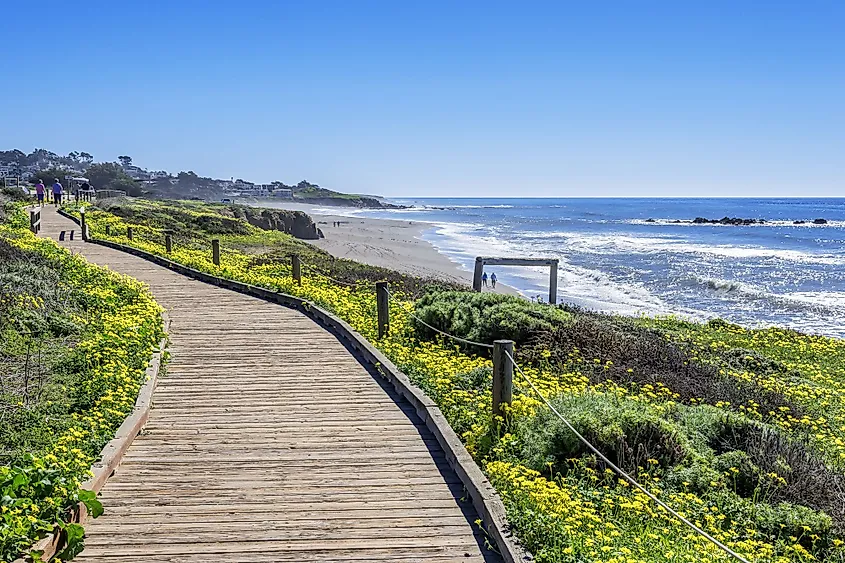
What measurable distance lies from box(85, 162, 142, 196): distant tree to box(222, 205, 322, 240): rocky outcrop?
33.4 m

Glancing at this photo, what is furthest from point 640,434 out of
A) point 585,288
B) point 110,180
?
point 110,180

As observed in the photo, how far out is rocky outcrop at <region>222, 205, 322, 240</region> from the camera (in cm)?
5803

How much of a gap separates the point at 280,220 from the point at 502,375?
5469cm

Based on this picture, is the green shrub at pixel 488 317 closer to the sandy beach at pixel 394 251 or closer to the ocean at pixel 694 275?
the ocean at pixel 694 275

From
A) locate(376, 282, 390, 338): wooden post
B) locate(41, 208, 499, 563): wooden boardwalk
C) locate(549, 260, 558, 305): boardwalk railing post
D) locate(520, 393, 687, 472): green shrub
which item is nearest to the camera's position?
locate(41, 208, 499, 563): wooden boardwalk

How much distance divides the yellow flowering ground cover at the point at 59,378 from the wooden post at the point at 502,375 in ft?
12.1

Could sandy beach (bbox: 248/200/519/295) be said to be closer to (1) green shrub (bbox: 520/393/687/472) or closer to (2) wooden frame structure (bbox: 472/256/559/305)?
(2) wooden frame structure (bbox: 472/256/559/305)

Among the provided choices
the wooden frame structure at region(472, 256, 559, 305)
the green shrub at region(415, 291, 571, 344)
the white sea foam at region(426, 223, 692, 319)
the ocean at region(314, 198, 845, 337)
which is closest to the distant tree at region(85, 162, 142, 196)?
the ocean at region(314, 198, 845, 337)

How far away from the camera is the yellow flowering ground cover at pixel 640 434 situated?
569cm

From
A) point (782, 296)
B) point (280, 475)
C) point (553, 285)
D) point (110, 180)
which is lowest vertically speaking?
point (782, 296)

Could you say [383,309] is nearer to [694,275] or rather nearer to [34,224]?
[34,224]

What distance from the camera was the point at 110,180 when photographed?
104 m

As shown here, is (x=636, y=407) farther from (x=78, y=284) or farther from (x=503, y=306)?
(x=78, y=284)

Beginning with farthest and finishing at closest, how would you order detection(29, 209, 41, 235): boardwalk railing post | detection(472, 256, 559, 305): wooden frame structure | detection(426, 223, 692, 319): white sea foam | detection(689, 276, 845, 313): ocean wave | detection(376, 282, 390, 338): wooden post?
detection(29, 209, 41, 235): boardwalk railing post
detection(689, 276, 845, 313): ocean wave
detection(426, 223, 692, 319): white sea foam
detection(472, 256, 559, 305): wooden frame structure
detection(376, 282, 390, 338): wooden post
